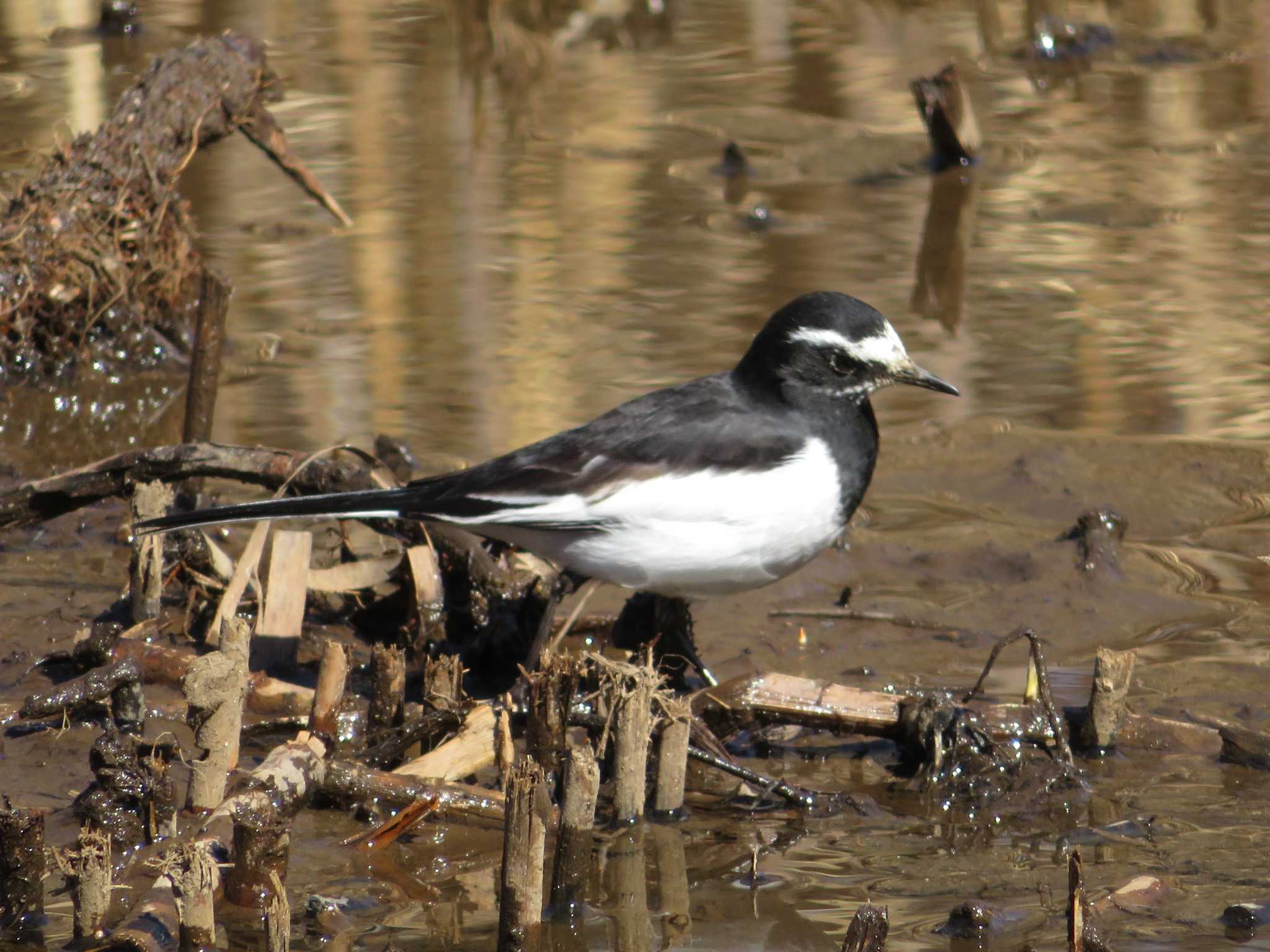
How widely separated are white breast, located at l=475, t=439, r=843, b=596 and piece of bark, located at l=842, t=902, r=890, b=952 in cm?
151

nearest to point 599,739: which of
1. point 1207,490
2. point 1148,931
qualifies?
point 1148,931

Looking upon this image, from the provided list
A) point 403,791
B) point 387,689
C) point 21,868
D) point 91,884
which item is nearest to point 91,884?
point 91,884

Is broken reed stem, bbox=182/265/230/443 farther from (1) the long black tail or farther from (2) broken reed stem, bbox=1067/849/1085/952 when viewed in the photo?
(2) broken reed stem, bbox=1067/849/1085/952

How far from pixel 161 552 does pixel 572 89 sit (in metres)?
8.18

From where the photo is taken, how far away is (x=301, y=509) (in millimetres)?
4770

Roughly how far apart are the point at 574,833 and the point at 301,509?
4.72 feet

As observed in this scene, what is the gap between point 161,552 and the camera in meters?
5.22

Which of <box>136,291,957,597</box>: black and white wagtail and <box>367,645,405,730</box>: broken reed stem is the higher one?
<box>136,291,957,597</box>: black and white wagtail

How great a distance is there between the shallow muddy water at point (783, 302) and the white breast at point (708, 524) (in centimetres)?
61

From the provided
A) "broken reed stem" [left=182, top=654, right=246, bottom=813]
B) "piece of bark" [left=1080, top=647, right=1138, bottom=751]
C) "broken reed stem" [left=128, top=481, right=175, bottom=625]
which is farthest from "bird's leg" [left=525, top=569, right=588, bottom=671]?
"piece of bark" [left=1080, top=647, right=1138, bottom=751]

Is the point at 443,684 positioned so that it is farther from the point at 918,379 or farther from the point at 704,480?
the point at 918,379

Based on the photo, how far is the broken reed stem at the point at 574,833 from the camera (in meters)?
3.74

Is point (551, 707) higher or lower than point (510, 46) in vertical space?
lower

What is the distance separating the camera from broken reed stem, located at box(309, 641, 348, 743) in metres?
4.43
